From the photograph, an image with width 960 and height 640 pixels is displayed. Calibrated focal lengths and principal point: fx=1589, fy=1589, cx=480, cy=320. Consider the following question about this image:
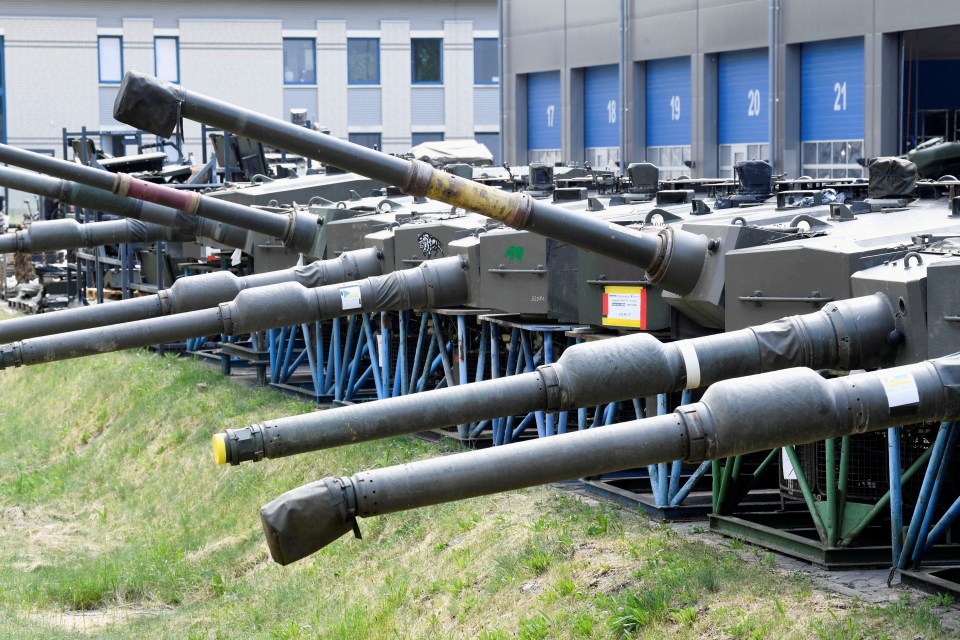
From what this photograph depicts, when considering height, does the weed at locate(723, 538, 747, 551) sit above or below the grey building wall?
below

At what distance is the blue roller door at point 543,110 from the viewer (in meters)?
35.9

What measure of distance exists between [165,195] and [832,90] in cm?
1620

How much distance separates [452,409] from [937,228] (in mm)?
4076

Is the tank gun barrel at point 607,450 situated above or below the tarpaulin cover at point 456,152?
below

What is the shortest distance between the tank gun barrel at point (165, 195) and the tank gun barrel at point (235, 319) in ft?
4.52

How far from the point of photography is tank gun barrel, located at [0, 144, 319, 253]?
1116cm

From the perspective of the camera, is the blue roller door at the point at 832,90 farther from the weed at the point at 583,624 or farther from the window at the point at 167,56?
the window at the point at 167,56

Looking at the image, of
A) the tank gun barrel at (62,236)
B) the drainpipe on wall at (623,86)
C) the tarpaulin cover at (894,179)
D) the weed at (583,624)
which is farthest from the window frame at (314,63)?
the weed at (583,624)

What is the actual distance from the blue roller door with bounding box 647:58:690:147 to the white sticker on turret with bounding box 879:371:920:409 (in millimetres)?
24056

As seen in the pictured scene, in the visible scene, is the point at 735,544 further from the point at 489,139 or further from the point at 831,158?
the point at 489,139

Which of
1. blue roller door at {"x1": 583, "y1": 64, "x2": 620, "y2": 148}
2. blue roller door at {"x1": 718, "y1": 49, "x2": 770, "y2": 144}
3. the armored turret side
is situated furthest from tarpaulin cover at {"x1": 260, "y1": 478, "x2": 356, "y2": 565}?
blue roller door at {"x1": 583, "y1": 64, "x2": 620, "y2": 148}

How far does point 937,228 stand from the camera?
981cm

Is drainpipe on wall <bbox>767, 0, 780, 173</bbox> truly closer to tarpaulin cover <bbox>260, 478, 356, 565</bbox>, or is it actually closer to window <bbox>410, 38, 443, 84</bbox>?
window <bbox>410, 38, 443, 84</bbox>

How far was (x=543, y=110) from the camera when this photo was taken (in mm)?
36594
